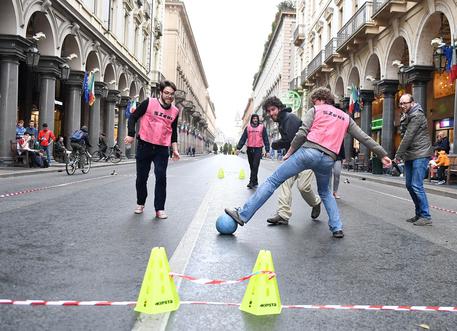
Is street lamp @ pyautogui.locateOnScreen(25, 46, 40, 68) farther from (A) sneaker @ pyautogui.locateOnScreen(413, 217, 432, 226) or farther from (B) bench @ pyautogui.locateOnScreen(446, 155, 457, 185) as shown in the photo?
(B) bench @ pyautogui.locateOnScreen(446, 155, 457, 185)

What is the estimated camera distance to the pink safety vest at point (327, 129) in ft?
17.8

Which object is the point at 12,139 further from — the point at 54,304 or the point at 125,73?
the point at 125,73

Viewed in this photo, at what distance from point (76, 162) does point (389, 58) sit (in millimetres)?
16723

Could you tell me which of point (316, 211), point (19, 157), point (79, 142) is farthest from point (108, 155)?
point (316, 211)

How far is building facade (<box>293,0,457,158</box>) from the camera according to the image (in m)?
20.1

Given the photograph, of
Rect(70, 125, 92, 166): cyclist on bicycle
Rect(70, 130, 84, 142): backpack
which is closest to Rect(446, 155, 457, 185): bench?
Rect(70, 125, 92, 166): cyclist on bicycle

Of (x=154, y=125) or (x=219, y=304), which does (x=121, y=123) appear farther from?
(x=219, y=304)

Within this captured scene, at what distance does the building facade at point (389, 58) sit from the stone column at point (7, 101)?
50.5 feet

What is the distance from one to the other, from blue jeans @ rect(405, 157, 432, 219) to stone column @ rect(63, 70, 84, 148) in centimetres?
1947

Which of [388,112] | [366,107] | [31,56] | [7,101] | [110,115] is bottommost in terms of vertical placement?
[7,101]

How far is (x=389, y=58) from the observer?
24.1m

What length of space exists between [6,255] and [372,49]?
83.4 ft

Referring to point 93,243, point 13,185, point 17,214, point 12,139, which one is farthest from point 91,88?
point 93,243

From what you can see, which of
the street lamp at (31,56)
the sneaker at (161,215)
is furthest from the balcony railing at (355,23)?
the sneaker at (161,215)
